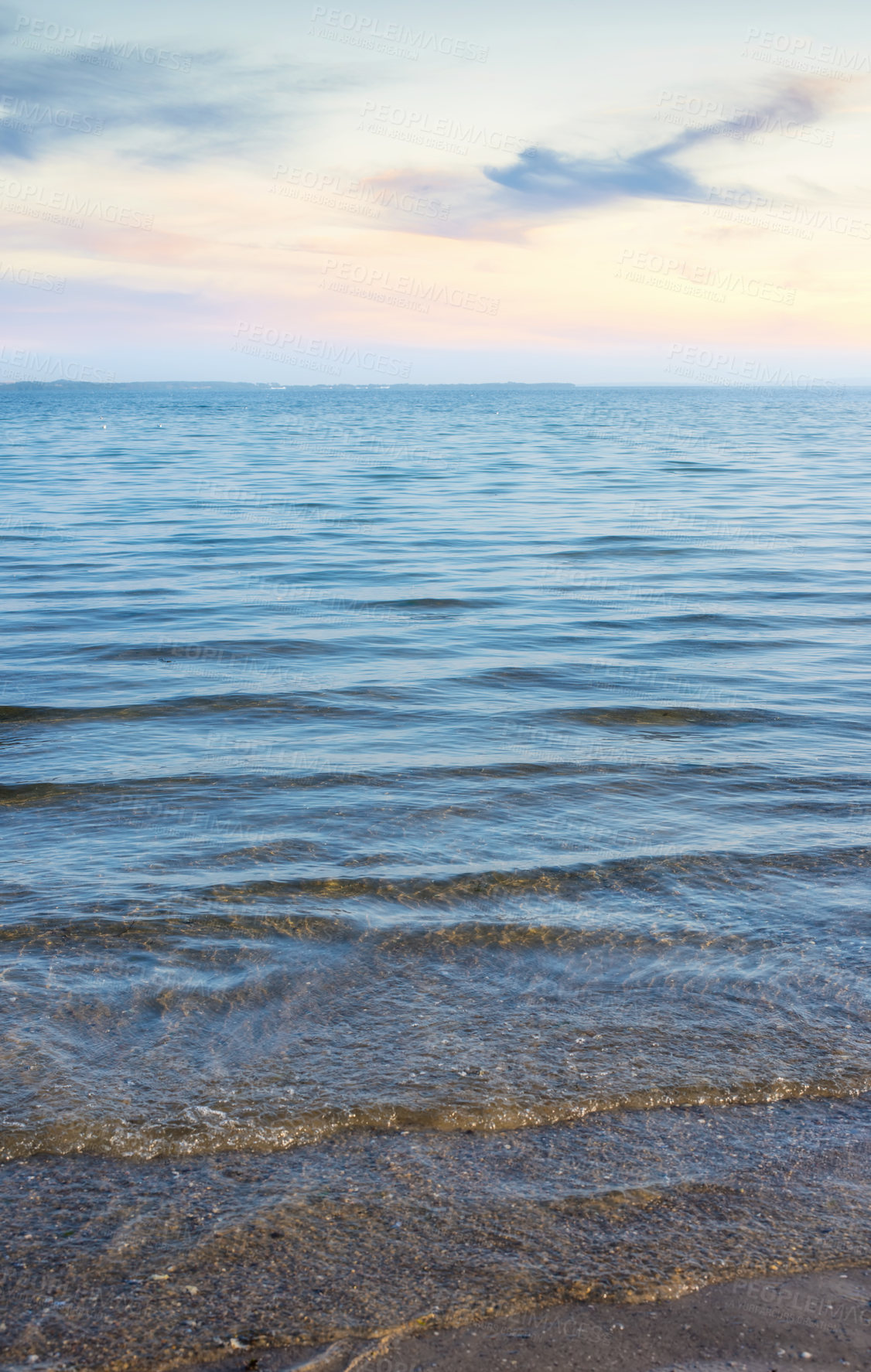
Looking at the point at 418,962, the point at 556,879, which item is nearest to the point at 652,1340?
the point at 418,962

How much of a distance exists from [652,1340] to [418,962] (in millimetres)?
2636

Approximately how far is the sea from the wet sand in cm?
8

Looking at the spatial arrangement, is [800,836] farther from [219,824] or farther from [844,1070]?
[219,824]

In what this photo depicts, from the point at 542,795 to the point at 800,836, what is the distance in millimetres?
1936

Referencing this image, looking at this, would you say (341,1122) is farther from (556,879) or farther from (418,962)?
(556,879)

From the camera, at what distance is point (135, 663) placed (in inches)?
477

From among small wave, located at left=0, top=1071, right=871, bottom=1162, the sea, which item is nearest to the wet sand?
the sea

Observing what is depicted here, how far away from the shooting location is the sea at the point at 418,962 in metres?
3.39

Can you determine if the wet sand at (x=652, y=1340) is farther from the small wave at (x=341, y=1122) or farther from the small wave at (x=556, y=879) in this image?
the small wave at (x=556, y=879)

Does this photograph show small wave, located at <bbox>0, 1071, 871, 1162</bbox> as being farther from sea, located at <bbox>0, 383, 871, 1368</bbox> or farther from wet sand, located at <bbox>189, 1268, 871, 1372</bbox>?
wet sand, located at <bbox>189, 1268, 871, 1372</bbox>

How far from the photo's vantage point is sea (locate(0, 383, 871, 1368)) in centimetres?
339

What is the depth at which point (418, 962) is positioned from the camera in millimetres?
5508

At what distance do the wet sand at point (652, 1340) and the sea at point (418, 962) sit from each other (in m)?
0.08

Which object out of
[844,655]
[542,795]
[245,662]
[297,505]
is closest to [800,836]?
[542,795]
